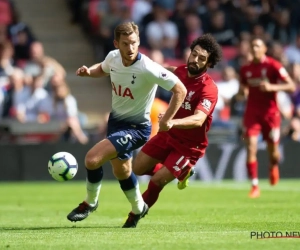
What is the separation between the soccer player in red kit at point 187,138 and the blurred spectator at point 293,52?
1207 centimetres

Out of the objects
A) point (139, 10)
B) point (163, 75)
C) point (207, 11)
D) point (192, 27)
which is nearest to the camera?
point (163, 75)

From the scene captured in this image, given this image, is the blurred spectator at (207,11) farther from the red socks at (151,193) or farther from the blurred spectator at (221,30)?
the red socks at (151,193)

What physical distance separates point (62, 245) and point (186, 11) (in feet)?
50.2

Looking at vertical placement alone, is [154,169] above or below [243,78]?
above

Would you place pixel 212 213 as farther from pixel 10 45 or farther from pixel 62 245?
pixel 10 45

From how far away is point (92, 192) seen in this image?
10.5m

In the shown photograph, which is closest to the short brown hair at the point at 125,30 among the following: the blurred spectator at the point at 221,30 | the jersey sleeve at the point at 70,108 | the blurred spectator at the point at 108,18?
the jersey sleeve at the point at 70,108

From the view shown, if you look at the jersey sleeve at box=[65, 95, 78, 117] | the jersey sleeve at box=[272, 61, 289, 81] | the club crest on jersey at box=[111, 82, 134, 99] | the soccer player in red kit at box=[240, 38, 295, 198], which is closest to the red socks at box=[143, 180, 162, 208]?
the club crest on jersey at box=[111, 82, 134, 99]

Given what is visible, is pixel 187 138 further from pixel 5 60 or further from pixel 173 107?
pixel 5 60

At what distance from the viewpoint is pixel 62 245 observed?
8547 mm

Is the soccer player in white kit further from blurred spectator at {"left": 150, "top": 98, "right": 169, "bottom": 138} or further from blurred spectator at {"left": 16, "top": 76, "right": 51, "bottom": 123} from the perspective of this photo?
blurred spectator at {"left": 16, "top": 76, "right": 51, "bottom": 123}

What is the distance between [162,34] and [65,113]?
3.72 m

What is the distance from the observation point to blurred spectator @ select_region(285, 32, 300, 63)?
74.8 ft

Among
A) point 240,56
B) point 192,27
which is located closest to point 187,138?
point 240,56
